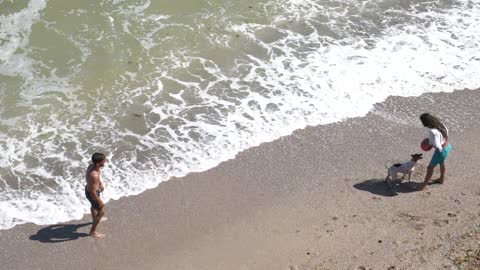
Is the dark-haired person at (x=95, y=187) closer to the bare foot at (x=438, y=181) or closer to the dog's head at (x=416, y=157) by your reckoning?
the dog's head at (x=416, y=157)

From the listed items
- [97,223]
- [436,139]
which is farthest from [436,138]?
[97,223]

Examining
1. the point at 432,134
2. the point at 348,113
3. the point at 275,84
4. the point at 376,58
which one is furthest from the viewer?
the point at 376,58

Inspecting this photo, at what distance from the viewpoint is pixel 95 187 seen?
361 inches

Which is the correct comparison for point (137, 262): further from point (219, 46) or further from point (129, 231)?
point (219, 46)

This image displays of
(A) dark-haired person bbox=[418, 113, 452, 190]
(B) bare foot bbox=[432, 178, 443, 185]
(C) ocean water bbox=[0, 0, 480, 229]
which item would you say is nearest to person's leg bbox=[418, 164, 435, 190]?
(A) dark-haired person bbox=[418, 113, 452, 190]

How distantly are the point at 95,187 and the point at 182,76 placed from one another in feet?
15.6

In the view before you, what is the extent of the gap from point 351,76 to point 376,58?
42.5 inches

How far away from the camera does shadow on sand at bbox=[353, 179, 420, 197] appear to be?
33.2 ft

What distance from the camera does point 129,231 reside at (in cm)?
951

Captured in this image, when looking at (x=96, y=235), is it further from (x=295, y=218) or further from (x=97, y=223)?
(x=295, y=218)

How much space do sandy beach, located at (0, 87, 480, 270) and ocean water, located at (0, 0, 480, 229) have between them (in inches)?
20.0

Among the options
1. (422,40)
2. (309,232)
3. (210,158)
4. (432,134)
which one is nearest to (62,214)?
(210,158)

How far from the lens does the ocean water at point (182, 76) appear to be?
433 inches

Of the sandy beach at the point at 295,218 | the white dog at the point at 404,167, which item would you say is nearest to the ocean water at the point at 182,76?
the sandy beach at the point at 295,218
